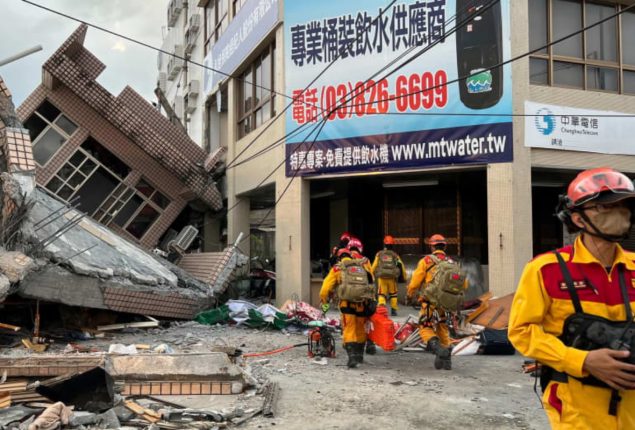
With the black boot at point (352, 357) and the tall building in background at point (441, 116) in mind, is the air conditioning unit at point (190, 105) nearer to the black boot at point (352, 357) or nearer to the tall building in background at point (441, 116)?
the tall building in background at point (441, 116)

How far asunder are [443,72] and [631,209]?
9714 millimetres

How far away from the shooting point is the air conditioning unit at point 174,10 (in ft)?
94.2

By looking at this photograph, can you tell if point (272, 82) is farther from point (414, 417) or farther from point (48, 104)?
point (414, 417)

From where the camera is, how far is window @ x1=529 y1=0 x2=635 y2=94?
12.1 metres

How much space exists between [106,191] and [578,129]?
12851 millimetres

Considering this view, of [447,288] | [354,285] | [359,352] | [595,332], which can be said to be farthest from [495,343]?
[595,332]

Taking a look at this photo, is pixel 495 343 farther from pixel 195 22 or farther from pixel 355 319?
pixel 195 22

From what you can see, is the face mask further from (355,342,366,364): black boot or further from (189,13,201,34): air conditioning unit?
(189,13,201,34): air conditioning unit

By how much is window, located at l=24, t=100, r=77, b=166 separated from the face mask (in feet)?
52.2

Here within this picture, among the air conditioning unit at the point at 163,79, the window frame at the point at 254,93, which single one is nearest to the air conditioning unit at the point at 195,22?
the window frame at the point at 254,93

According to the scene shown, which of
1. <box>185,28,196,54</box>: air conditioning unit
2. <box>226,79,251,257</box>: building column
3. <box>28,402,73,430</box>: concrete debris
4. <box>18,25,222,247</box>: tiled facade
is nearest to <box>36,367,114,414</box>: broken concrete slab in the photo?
<box>28,402,73,430</box>: concrete debris

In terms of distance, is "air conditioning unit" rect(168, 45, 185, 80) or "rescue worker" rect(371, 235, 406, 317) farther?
"air conditioning unit" rect(168, 45, 185, 80)

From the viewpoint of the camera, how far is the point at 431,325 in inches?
291

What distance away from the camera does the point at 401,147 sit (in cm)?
1197
